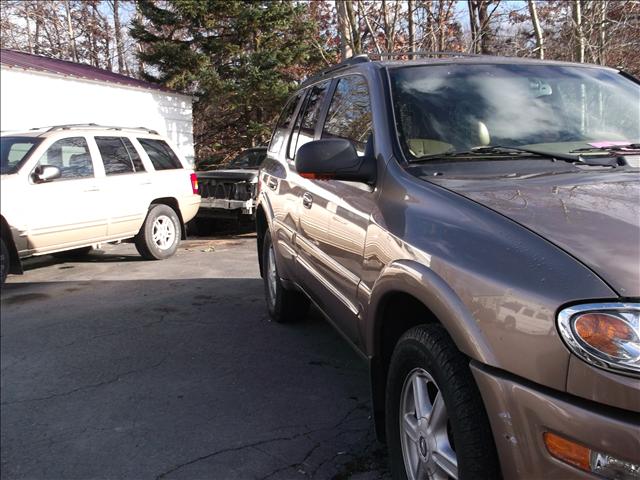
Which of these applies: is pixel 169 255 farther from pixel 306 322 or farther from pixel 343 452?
pixel 343 452

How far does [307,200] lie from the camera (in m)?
3.67

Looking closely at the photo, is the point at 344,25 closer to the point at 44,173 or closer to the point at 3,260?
the point at 44,173

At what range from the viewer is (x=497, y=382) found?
5.43 ft

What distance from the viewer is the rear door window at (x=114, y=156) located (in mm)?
7973

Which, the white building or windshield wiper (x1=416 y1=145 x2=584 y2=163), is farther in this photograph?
the white building

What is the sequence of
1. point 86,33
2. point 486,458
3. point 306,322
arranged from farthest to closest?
1. point 86,33
2. point 306,322
3. point 486,458

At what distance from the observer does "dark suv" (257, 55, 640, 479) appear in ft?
4.93

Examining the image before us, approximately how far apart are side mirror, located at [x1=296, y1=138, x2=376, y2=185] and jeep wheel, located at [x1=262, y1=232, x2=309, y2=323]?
7.28 feet

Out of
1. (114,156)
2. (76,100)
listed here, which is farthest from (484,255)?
(76,100)

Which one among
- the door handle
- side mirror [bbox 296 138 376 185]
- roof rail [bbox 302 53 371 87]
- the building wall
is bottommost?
the door handle

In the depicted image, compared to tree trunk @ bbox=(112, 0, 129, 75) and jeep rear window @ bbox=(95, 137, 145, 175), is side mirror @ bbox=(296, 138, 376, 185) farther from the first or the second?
tree trunk @ bbox=(112, 0, 129, 75)

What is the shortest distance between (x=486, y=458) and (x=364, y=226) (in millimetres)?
1198

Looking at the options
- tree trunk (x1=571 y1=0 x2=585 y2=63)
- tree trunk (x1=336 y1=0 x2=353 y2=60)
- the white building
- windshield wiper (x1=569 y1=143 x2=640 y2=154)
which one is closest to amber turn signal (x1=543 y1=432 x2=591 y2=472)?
windshield wiper (x1=569 y1=143 x2=640 y2=154)

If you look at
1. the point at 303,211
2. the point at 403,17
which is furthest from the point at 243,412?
the point at 403,17
